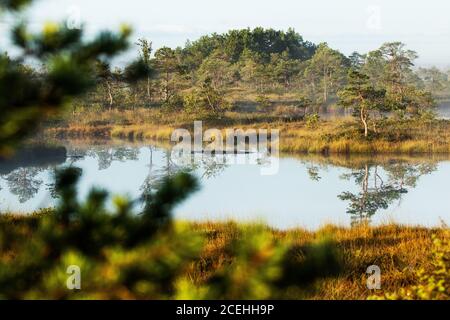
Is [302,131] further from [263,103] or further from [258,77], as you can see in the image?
[258,77]

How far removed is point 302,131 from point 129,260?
38.5 metres

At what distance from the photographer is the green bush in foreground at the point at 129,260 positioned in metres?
3.28

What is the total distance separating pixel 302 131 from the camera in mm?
41500

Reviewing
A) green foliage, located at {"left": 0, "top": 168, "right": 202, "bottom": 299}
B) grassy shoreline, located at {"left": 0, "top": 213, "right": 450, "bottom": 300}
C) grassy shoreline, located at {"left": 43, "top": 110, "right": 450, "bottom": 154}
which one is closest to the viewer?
green foliage, located at {"left": 0, "top": 168, "right": 202, "bottom": 299}

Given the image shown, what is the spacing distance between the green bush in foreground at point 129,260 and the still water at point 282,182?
42.6 feet

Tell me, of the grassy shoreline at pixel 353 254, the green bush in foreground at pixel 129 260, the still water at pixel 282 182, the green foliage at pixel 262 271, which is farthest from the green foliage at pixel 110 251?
the still water at pixel 282 182

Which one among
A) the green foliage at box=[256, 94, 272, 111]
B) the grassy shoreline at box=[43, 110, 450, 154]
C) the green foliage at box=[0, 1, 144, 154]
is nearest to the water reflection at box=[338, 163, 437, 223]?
the grassy shoreline at box=[43, 110, 450, 154]

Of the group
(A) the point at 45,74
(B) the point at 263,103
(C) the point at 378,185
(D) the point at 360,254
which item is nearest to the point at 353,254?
(D) the point at 360,254

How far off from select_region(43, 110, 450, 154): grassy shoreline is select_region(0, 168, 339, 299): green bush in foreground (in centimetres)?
3291

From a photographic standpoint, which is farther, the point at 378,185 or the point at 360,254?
the point at 378,185

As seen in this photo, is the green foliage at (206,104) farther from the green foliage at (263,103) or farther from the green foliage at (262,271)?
the green foliage at (262,271)

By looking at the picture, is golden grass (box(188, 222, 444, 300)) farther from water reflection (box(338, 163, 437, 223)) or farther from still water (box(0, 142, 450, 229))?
water reflection (box(338, 163, 437, 223))

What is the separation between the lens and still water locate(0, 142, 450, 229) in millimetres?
20938

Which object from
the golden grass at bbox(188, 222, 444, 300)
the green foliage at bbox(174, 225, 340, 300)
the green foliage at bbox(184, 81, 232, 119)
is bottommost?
the golden grass at bbox(188, 222, 444, 300)
